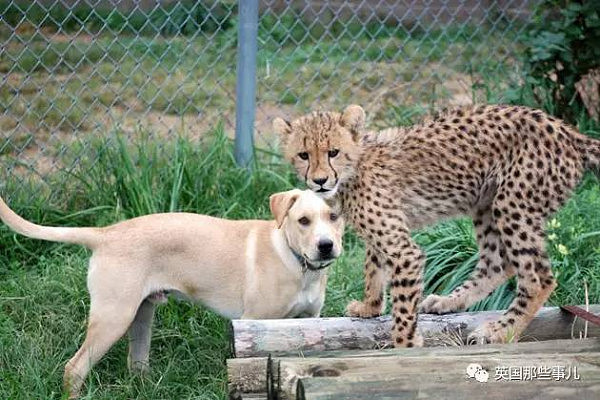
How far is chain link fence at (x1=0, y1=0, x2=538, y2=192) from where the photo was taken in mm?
7141

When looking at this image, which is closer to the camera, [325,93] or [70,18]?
[70,18]

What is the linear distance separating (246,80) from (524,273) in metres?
2.59

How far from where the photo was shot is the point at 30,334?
17.6 ft

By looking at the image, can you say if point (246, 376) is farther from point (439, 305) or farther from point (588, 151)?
point (588, 151)

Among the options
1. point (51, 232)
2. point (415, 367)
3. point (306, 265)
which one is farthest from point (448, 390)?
point (51, 232)

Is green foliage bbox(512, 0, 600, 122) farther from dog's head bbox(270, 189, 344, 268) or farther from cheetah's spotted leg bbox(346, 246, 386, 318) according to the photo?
dog's head bbox(270, 189, 344, 268)

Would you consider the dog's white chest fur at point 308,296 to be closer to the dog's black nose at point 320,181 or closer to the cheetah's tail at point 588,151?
the dog's black nose at point 320,181

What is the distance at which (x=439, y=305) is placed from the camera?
17.4 ft

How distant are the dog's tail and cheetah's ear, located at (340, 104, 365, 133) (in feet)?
4.13

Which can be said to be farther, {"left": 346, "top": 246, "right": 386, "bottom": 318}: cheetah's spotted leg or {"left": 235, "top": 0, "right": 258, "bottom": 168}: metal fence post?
{"left": 235, "top": 0, "right": 258, "bottom": 168}: metal fence post

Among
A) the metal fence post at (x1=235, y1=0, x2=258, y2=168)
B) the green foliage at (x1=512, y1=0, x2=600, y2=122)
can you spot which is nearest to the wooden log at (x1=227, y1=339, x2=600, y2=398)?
the metal fence post at (x1=235, y1=0, x2=258, y2=168)

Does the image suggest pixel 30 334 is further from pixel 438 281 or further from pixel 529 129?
pixel 529 129

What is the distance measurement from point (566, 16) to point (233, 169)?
2.53 m

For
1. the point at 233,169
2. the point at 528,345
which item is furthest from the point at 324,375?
the point at 233,169
